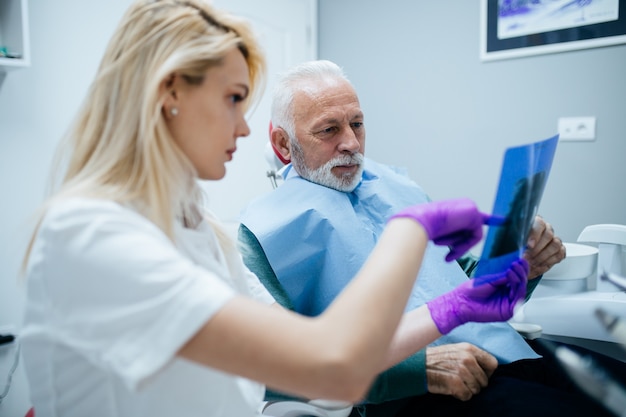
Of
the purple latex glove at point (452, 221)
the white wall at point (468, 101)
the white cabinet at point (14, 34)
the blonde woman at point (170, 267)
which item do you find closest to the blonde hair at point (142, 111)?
the blonde woman at point (170, 267)

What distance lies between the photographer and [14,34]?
5.82ft

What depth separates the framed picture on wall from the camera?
2.11m

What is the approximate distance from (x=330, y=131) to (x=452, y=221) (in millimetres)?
708

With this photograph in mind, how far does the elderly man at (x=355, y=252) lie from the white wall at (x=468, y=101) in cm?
102

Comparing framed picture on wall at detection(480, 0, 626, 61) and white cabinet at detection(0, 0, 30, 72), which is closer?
white cabinet at detection(0, 0, 30, 72)

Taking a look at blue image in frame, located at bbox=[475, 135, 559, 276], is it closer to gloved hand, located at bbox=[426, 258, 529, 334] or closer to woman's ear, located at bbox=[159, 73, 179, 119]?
gloved hand, located at bbox=[426, 258, 529, 334]

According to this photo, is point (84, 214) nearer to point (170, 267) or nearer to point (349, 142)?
point (170, 267)

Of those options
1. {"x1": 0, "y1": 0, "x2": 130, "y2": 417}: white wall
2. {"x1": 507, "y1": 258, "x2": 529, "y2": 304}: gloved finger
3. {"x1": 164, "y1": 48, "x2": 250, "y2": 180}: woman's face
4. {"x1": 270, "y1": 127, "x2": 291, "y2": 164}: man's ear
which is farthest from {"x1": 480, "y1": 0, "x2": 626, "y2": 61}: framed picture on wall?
{"x1": 164, "y1": 48, "x2": 250, "y2": 180}: woman's face

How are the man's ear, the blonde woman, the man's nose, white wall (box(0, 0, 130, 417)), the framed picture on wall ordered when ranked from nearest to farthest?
the blonde woman
the man's nose
the man's ear
white wall (box(0, 0, 130, 417))
the framed picture on wall

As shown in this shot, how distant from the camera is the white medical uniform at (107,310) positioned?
1.93ft

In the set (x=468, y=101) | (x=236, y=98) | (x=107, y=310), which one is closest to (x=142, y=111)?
(x=236, y=98)

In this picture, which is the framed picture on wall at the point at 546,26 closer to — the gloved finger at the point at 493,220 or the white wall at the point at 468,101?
the white wall at the point at 468,101

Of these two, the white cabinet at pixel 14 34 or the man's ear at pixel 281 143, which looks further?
the white cabinet at pixel 14 34

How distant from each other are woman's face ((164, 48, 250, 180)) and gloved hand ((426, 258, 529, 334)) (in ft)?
1.88
